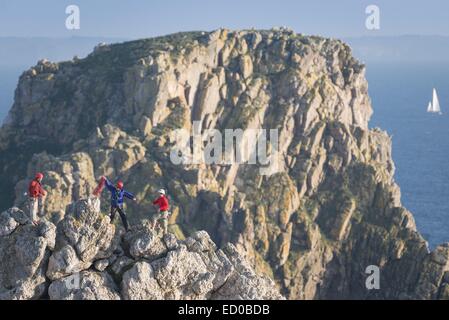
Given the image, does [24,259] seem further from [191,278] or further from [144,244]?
[191,278]

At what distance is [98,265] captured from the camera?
52.2 m

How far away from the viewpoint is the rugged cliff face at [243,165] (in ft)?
489

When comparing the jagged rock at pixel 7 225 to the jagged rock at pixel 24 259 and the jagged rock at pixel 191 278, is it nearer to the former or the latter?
the jagged rock at pixel 24 259

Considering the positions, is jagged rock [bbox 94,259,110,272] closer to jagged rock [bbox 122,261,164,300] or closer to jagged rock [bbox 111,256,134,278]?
jagged rock [bbox 111,256,134,278]

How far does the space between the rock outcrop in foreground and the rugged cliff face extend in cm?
8581

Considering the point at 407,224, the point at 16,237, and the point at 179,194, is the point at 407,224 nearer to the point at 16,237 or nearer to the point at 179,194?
the point at 179,194

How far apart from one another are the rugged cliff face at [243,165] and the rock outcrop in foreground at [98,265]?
85813 mm

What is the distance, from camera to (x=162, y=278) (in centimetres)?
5253

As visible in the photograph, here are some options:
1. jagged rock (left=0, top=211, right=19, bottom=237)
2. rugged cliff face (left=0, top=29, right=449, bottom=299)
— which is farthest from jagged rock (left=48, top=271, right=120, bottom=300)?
rugged cliff face (left=0, top=29, right=449, bottom=299)

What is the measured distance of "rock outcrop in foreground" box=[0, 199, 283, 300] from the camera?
165 ft

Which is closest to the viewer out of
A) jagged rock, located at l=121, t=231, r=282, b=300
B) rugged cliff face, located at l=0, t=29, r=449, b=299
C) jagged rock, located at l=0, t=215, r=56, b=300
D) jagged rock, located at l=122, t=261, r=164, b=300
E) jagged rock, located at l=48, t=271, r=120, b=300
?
jagged rock, located at l=48, t=271, r=120, b=300

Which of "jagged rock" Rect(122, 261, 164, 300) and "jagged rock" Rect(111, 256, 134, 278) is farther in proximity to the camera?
"jagged rock" Rect(111, 256, 134, 278)

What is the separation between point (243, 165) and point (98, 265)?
11256cm
